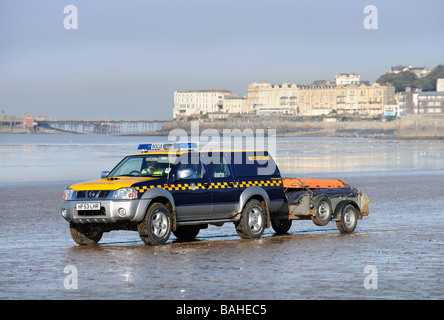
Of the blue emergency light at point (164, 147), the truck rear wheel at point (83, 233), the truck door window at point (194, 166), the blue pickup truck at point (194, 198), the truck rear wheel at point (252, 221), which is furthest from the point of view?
the truck rear wheel at point (252, 221)

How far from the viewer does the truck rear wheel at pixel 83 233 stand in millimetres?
15492

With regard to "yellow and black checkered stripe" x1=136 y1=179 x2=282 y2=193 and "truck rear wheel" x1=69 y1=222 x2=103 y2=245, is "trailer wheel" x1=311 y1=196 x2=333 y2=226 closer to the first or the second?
"yellow and black checkered stripe" x1=136 y1=179 x2=282 y2=193

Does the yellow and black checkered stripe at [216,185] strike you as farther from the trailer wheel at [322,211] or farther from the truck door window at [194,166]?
the trailer wheel at [322,211]

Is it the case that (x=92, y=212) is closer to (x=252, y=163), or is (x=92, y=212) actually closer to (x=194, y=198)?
(x=194, y=198)

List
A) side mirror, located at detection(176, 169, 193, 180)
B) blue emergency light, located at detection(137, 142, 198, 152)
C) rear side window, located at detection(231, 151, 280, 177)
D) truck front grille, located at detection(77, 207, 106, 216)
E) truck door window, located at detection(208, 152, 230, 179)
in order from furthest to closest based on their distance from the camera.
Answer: rear side window, located at detection(231, 151, 280, 177) → truck door window, located at detection(208, 152, 230, 179) → blue emergency light, located at detection(137, 142, 198, 152) → side mirror, located at detection(176, 169, 193, 180) → truck front grille, located at detection(77, 207, 106, 216)

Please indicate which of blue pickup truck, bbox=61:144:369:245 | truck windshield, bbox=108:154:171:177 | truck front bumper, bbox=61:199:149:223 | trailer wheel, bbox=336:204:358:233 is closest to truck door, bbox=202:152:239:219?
blue pickup truck, bbox=61:144:369:245

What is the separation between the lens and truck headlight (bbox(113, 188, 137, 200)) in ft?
48.5

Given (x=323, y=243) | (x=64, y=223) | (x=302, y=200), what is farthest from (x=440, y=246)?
(x=64, y=223)

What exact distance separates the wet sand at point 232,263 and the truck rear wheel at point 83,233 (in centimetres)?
21

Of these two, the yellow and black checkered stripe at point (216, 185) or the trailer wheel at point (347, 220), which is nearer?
the yellow and black checkered stripe at point (216, 185)

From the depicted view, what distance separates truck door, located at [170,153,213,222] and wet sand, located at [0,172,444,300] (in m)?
0.56

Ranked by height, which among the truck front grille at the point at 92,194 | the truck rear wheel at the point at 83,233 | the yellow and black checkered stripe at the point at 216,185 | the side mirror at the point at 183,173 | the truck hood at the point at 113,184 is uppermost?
the side mirror at the point at 183,173

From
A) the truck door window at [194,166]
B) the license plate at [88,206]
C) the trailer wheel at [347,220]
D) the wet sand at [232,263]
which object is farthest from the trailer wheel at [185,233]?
the trailer wheel at [347,220]

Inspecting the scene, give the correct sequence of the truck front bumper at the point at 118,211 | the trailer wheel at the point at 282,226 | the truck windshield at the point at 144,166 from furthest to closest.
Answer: the trailer wheel at the point at 282,226, the truck windshield at the point at 144,166, the truck front bumper at the point at 118,211
